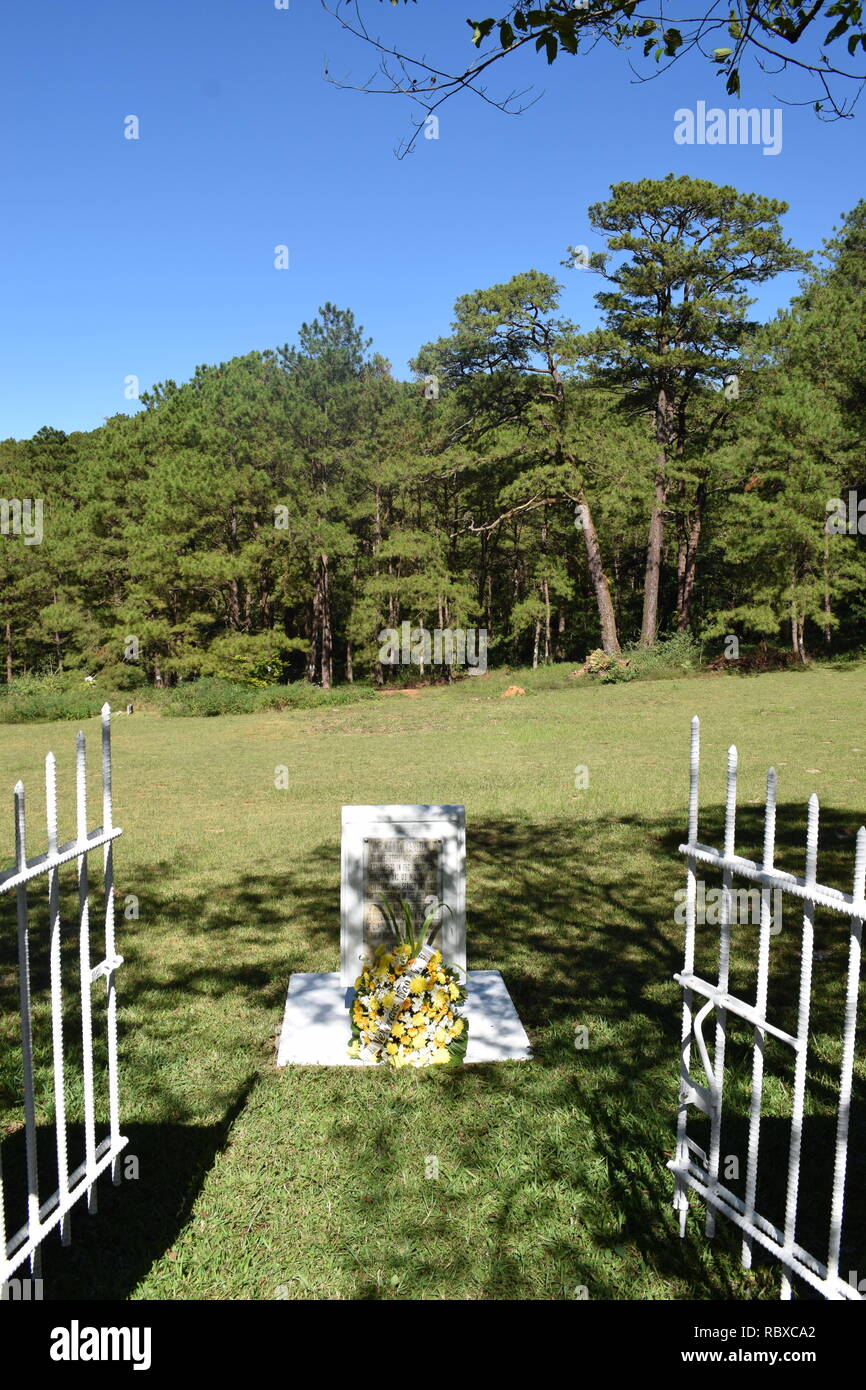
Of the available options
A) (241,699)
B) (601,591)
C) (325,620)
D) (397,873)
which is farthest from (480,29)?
(325,620)

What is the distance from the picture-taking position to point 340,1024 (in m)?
5.91

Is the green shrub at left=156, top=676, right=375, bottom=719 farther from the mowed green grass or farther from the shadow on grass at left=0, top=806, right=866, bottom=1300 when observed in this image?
the shadow on grass at left=0, top=806, right=866, bottom=1300

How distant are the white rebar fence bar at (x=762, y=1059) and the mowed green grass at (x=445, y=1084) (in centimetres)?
27

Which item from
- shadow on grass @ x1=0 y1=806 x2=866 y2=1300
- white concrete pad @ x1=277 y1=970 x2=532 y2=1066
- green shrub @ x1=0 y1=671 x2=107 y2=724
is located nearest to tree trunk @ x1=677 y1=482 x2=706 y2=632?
green shrub @ x1=0 y1=671 x2=107 y2=724

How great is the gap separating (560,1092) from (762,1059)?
1788mm

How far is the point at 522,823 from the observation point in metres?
11.8

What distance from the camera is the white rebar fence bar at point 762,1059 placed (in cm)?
290

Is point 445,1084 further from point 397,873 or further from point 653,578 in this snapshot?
point 653,578

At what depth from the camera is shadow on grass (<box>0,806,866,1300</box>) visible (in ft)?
12.3
